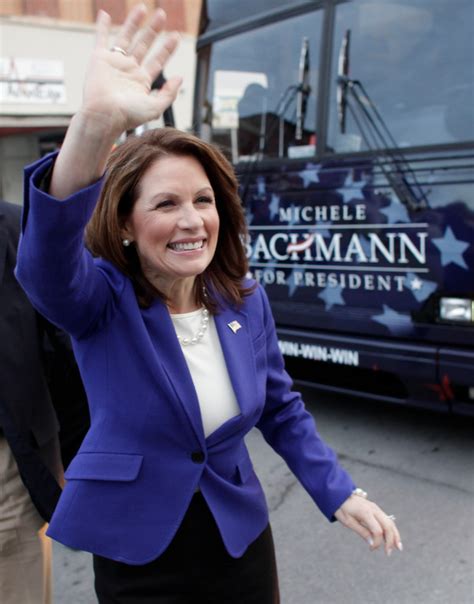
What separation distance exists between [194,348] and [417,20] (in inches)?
116

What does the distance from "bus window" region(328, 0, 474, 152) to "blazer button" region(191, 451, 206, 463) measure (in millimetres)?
2708

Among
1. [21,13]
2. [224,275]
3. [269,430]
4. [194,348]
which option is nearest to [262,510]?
[269,430]

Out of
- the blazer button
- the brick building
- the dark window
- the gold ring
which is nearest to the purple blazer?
the blazer button

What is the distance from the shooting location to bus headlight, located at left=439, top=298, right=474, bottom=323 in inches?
134

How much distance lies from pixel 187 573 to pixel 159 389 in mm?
438

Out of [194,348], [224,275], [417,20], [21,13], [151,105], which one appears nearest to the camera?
[151,105]

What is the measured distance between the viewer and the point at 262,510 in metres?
1.62

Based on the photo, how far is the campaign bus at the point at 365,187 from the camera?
3480 millimetres

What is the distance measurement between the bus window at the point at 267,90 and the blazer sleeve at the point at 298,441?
2.66m

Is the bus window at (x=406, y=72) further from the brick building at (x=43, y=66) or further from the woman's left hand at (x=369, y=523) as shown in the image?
the brick building at (x=43, y=66)

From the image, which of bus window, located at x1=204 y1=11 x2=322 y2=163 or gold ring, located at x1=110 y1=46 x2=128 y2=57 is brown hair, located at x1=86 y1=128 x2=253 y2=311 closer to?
gold ring, located at x1=110 y1=46 x2=128 y2=57

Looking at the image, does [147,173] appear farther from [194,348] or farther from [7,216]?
[7,216]

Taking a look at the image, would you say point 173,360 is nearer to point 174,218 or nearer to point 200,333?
point 200,333

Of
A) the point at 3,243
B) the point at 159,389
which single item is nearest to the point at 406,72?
the point at 3,243
